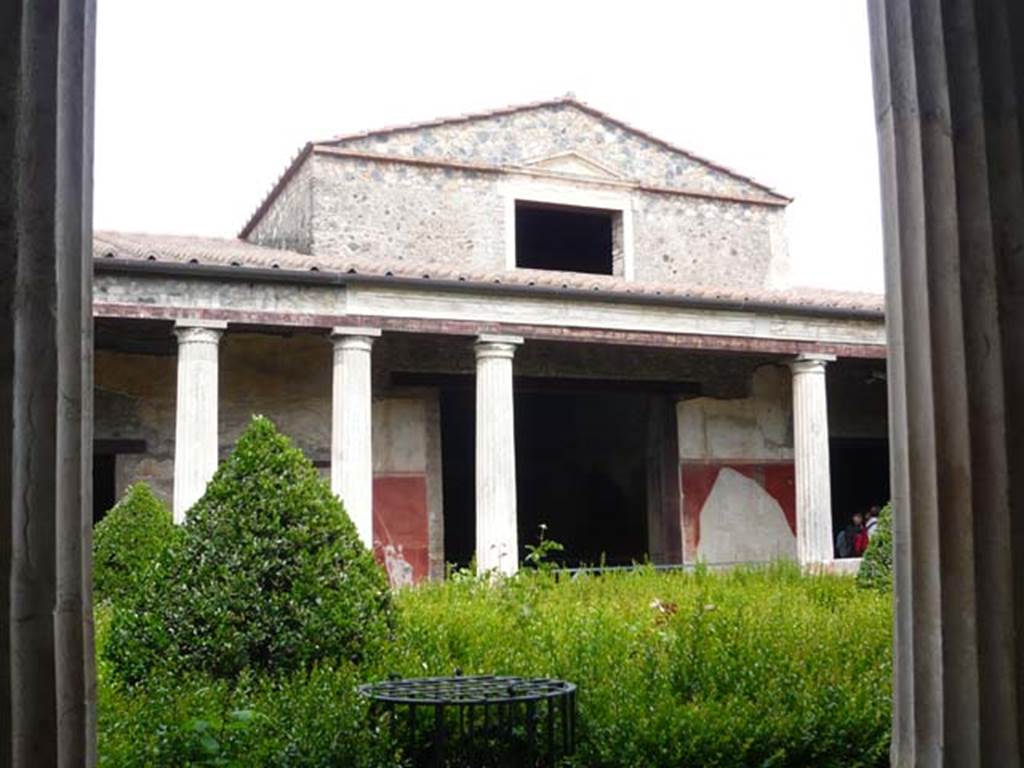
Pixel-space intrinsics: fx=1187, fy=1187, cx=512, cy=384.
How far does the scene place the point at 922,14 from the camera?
211 centimetres

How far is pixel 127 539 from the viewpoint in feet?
31.5

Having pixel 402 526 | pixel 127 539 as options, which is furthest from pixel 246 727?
pixel 402 526

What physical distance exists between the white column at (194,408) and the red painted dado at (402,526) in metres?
2.89

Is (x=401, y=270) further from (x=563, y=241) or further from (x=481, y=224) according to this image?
(x=563, y=241)

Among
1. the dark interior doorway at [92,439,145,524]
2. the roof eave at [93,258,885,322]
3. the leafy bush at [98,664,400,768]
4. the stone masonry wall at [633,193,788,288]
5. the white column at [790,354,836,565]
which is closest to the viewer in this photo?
the leafy bush at [98,664,400,768]

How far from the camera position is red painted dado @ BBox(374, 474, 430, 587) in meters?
13.5

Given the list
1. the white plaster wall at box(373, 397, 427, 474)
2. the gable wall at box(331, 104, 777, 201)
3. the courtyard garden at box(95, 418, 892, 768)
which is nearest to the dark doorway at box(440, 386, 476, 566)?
the white plaster wall at box(373, 397, 427, 474)

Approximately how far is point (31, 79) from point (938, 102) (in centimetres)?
148

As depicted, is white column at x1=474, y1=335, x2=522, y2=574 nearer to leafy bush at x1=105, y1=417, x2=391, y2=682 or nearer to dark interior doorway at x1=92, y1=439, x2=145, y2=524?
dark interior doorway at x1=92, y1=439, x2=145, y2=524

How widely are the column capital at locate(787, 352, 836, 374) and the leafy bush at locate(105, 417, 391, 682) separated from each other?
915 centimetres

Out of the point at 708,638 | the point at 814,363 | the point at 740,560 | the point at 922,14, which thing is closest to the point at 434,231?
the point at 814,363

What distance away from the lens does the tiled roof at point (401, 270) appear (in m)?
11.0

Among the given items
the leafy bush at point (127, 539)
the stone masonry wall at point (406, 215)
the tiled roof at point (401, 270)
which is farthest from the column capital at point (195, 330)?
the stone masonry wall at point (406, 215)

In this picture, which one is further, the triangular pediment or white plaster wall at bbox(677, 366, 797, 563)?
white plaster wall at bbox(677, 366, 797, 563)
